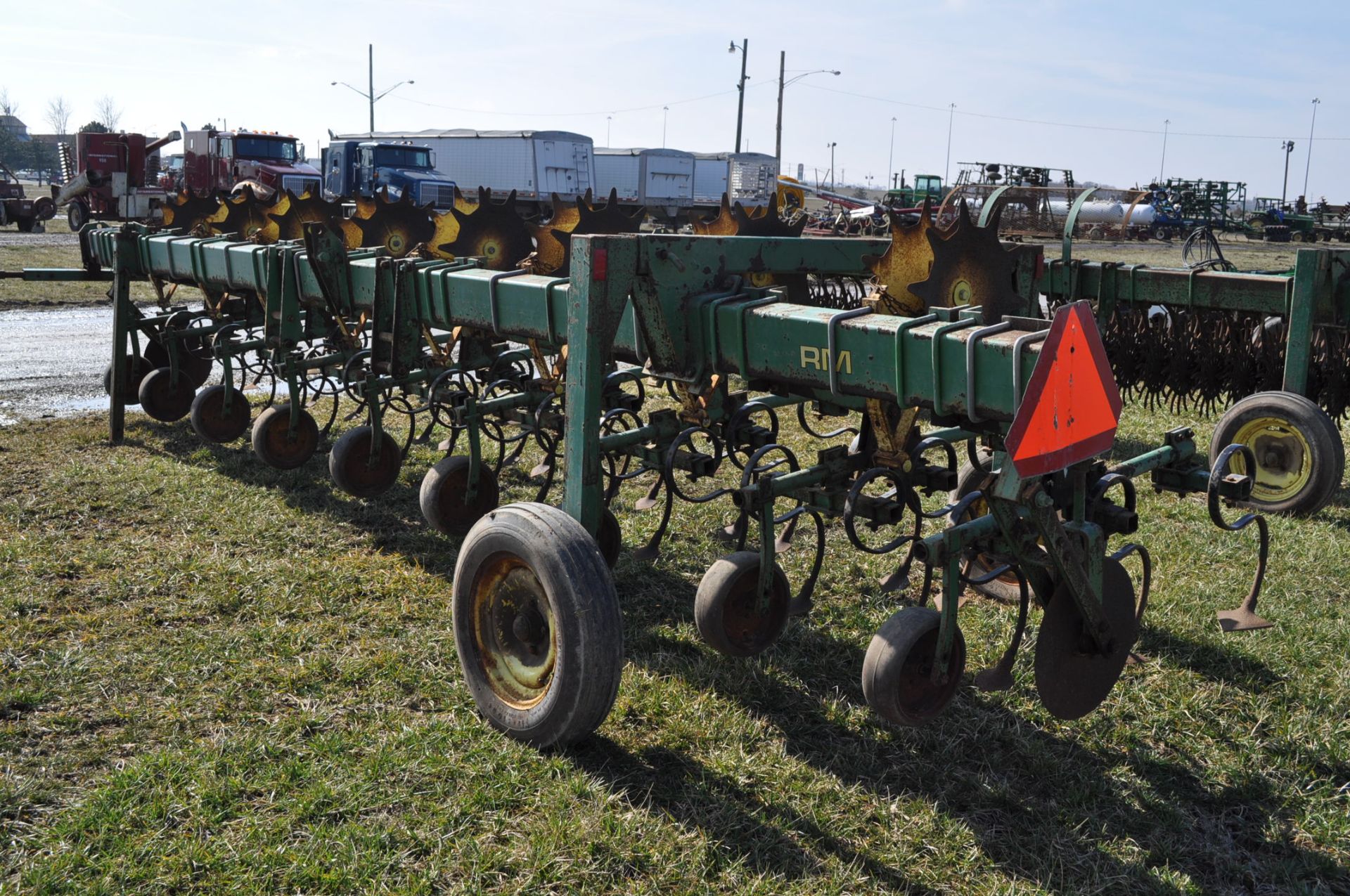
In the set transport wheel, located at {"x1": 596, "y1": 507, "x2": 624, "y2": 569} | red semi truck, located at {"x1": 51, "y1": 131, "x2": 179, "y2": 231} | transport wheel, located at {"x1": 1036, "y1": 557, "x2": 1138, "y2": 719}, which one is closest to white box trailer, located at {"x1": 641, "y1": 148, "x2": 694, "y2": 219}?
red semi truck, located at {"x1": 51, "y1": 131, "x2": 179, "y2": 231}

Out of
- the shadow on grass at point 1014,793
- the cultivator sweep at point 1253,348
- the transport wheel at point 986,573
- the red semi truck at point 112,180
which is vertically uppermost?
the red semi truck at point 112,180

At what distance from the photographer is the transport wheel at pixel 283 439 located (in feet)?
20.5

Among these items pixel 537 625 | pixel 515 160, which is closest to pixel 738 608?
pixel 537 625

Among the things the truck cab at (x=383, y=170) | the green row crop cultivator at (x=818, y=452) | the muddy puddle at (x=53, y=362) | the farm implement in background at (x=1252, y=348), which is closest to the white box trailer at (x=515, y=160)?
the truck cab at (x=383, y=170)

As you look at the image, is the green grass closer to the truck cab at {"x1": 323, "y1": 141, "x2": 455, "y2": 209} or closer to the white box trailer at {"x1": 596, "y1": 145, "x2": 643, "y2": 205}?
the truck cab at {"x1": 323, "y1": 141, "x2": 455, "y2": 209}

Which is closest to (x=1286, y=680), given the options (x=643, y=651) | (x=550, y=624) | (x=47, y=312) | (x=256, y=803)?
(x=643, y=651)

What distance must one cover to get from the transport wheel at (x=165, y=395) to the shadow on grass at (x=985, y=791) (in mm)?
5133

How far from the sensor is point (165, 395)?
7793 mm

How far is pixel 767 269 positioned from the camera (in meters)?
3.92

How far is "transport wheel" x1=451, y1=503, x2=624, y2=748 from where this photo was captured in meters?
3.10

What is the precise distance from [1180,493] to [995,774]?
3.74 feet

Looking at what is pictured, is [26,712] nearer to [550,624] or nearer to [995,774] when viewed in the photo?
[550,624]

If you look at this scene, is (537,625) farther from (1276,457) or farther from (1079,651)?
(1276,457)

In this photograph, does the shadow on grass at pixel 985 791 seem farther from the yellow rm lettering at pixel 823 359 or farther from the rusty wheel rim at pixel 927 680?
the yellow rm lettering at pixel 823 359
